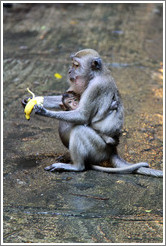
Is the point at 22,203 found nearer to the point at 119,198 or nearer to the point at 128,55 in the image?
the point at 119,198

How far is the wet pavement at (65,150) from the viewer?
4262mm

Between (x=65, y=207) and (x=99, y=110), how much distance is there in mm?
1238

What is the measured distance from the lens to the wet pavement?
4262 millimetres

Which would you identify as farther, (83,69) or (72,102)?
(72,102)

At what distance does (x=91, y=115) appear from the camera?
16.7 ft

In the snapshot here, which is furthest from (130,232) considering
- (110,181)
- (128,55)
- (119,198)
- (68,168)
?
(128,55)

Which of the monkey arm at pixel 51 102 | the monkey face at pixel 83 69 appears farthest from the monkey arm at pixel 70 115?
the monkey arm at pixel 51 102

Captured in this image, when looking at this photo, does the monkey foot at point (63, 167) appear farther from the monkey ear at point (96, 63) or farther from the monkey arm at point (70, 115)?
the monkey ear at point (96, 63)

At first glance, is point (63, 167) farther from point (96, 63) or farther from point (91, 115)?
point (96, 63)

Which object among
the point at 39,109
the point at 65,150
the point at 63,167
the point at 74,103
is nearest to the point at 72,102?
the point at 74,103

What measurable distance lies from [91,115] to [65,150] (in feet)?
3.36

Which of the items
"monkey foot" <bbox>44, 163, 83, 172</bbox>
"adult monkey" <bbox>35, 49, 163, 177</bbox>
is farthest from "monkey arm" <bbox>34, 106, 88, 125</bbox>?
"monkey foot" <bbox>44, 163, 83, 172</bbox>

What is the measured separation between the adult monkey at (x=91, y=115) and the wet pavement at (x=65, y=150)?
151mm

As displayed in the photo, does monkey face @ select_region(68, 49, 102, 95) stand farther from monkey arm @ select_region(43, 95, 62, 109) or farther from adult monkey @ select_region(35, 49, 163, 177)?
monkey arm @ select_region(43, 95, 62, 109)
